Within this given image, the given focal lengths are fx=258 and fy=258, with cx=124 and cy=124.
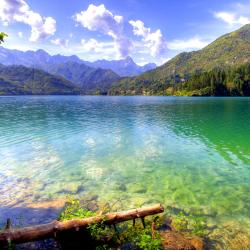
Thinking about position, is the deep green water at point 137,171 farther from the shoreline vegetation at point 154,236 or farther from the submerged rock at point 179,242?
the submerged rock at point 179,242

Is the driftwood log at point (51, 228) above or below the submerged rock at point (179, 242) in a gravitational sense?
above

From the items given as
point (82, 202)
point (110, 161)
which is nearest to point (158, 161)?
point (110, 161)

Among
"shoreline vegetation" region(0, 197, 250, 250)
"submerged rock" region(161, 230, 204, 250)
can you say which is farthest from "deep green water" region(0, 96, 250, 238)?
"submerged rock" region(161, 230, 204, 250)

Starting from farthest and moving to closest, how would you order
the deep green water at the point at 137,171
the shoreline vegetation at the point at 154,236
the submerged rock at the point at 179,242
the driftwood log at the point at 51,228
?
the deep green water at the point at 137,171, the submerged rock at the point at 179,242, the shoreline vegetation at the point at 154,236, the driftwood log at the point at 51,228

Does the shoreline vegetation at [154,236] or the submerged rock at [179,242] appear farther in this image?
the submerged rock at [179,242]

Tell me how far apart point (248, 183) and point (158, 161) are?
38.9ft

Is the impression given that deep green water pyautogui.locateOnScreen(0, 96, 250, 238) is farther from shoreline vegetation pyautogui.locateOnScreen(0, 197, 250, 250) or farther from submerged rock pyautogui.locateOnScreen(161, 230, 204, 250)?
submerged rock pyautogui.locateOnScreen(161, 230, 204, 250)

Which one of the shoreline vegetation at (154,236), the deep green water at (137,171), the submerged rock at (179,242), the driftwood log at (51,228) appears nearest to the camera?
the driftwood log at (51,228)

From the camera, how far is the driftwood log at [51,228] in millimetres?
12438

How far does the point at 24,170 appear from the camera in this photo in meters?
31.6

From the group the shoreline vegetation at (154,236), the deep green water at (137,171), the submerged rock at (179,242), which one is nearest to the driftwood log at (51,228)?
the shoreline vegetation at (154,236)

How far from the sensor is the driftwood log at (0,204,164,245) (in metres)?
12.4

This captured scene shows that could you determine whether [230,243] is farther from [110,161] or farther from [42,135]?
[42,135]

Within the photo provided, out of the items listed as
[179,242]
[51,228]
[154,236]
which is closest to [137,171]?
[179,242]
